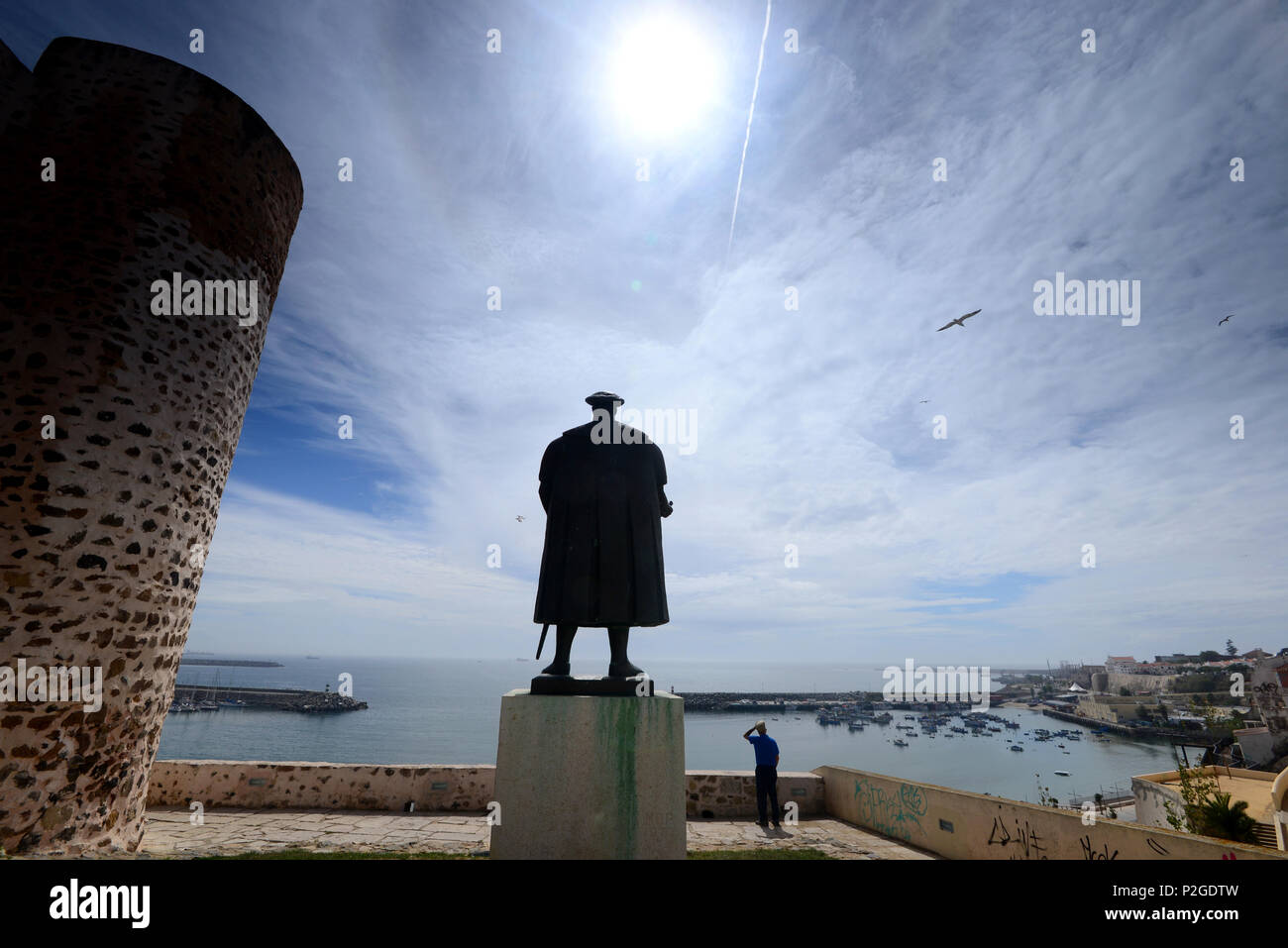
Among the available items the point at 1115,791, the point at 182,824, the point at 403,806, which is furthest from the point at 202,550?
the point at 1115,791

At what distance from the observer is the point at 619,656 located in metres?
4.09

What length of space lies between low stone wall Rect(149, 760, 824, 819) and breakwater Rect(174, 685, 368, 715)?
A: 100440mm

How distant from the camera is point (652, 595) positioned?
4184 millimetres

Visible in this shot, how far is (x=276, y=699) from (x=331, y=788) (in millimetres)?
121772

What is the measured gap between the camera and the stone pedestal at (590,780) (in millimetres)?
3365

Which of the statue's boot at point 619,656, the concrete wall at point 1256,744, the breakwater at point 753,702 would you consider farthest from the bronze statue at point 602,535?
the breakwater at point 753,702

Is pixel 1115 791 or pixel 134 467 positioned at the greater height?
pixel 134 467

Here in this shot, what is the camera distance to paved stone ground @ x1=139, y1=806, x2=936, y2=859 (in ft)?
19.5

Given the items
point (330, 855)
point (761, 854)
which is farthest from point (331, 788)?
point (761, 854)

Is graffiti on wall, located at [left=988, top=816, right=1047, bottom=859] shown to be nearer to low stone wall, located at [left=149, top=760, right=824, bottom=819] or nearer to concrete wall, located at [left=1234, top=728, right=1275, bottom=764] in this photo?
low stone wall, located at [left=149, top=760, right=824, bottom=819]

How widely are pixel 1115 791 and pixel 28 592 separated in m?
62.3

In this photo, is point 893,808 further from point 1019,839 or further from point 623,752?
point 623,752
